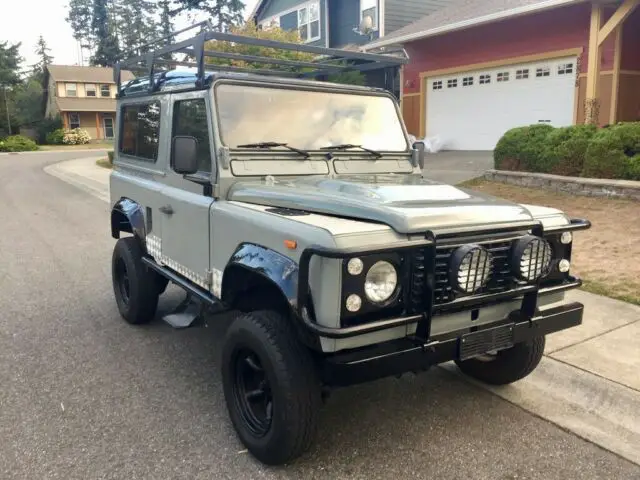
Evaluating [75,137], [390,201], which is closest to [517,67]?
[390,201]

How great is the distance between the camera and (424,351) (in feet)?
9.18

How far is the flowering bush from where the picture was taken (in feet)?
162

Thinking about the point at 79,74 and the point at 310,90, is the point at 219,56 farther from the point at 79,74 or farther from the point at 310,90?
the point at 79,74

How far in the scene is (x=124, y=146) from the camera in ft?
18.2

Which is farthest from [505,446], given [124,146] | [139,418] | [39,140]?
[39,140]

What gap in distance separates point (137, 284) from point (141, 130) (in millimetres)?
1323

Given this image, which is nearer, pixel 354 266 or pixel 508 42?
pixel 354 266

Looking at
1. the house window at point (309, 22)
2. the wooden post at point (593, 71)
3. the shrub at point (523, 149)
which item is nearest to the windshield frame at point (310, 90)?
the shrub at point (523, 149)

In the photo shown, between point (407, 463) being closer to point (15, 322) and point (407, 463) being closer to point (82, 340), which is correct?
point (82, 340)

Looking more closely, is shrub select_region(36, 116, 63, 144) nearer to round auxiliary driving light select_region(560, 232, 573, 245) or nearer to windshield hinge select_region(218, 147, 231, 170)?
windshield hinge select_region(218, 147, 231, 170)

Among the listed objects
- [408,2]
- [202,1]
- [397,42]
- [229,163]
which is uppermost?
[202,1]

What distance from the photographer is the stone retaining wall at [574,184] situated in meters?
9.15

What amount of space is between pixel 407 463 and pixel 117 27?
8029 cm

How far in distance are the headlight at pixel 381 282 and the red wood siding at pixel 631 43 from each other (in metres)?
14.2
